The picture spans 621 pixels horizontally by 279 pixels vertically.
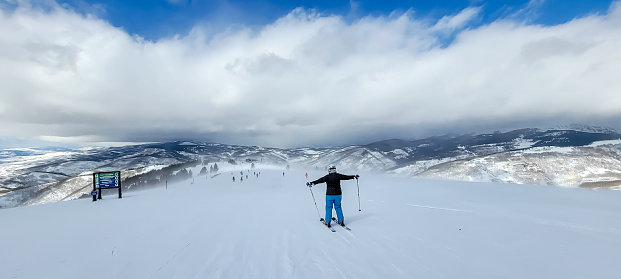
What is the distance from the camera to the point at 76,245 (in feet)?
23.1

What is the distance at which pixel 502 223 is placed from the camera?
9430 millimetres

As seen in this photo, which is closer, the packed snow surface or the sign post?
the packed snow surface

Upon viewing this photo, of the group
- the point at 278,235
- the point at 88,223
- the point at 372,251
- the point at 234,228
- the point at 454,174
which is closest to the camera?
the point at 372,251

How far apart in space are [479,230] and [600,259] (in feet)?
9.21

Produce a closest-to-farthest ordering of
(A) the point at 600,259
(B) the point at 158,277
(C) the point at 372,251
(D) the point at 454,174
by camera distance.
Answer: (B) the point at 158,277 < (A) the point at 600,259 < (C) the point at 372,251 < (D) the point at 454,174

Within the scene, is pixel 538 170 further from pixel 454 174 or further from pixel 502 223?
pixel 502 223

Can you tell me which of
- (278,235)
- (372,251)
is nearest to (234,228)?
(278,235)

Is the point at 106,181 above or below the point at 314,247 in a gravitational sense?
above

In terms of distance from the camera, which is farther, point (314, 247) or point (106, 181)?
point (106, 181)

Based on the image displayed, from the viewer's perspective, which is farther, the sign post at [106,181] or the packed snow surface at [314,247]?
the sign post at [106,181]

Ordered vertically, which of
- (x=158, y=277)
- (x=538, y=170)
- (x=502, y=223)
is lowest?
(x=538, y=170)

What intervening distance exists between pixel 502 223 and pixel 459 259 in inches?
194

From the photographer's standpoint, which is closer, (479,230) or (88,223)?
(479,230)

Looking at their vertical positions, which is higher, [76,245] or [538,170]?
[76,245]
